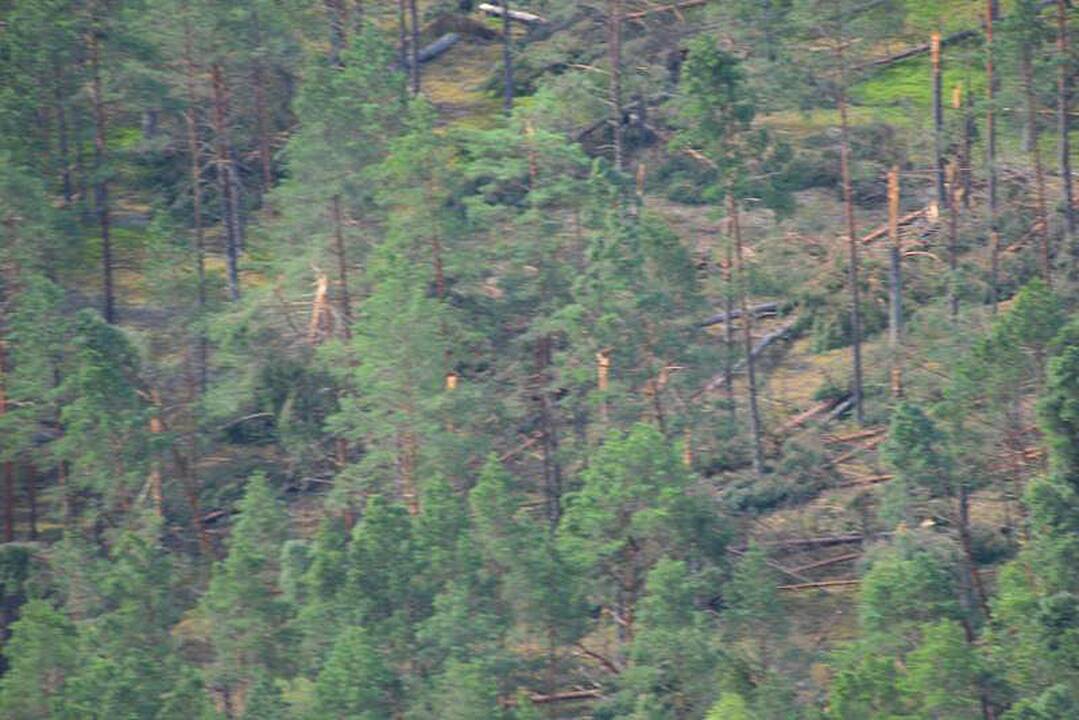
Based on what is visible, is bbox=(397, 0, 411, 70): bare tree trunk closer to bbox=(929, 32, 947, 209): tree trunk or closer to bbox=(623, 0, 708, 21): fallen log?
bbox=(623, 0, 708, 21): fallen log

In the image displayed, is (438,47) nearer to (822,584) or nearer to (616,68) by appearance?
(616,68)

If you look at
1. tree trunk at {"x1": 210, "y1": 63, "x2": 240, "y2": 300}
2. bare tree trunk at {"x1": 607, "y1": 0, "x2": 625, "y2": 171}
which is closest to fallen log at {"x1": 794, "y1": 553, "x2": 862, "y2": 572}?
bare tree trunk at {"x1": 607, "y1": 0, "x2": 625, "y2": 171}

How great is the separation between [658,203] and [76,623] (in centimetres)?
2297

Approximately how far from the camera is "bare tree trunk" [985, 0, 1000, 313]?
203 feet

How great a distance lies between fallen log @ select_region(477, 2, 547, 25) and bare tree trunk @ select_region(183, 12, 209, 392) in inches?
415

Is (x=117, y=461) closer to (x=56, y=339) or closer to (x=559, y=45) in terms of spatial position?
(x=56, y=339)

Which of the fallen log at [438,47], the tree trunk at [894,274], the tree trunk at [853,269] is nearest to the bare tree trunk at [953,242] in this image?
the tree trunk at [894,274]

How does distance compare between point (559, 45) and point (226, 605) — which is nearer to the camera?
point (226, 605)

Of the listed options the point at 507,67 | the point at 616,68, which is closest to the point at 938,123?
the point at 616,68

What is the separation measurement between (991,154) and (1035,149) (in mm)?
2149

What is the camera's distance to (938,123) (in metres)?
65.9

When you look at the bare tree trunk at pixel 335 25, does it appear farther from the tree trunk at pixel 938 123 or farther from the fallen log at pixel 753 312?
the tree trunk at pixel 938 123

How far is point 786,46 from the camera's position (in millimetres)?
62406

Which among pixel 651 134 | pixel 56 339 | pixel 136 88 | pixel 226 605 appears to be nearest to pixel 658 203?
pixel 651 134
